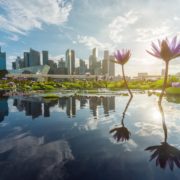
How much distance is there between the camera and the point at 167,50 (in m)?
5.23

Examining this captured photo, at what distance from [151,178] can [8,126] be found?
3.30 m

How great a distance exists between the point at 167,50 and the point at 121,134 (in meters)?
3.32

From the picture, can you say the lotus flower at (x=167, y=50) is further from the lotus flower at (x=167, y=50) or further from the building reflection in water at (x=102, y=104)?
the building reflection in water at (x=102, y=104)

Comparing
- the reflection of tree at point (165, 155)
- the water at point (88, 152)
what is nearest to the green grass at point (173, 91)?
the water at point (88, 152)

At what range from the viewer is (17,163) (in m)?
2.08

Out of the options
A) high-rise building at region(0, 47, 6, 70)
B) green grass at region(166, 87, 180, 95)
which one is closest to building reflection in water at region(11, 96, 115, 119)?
green grass at region(166, 87, 180, 95)

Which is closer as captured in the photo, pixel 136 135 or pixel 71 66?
pixel 136 135

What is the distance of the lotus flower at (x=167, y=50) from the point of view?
16.9 ft

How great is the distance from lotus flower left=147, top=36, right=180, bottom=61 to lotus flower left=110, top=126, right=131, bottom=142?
2.94m

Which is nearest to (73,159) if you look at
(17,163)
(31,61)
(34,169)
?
(34,169)

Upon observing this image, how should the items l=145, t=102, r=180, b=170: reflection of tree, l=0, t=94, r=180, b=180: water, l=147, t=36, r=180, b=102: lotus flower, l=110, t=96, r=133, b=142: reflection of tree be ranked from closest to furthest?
l=0, t=94, r=180, b=180: water < l=145, t=102, r=180, b=170: reflection of tree < l=110, t=96, r=133, b=142: reflection of tree < l=147, t=36, r=180, b=102: lotus flower

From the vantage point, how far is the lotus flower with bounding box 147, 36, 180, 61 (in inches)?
203

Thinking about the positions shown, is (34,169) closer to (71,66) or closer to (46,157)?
(46,157)

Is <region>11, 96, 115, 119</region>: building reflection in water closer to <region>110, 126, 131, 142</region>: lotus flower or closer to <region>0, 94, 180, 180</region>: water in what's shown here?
<region>110, 126, 131, 142</region>: lotus flower
